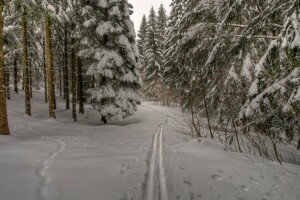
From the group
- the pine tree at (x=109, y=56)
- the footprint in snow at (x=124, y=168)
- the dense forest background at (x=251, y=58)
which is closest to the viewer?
the dense forest background at (x=251, y=58)

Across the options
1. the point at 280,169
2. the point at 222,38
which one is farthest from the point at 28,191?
the point at 222,38

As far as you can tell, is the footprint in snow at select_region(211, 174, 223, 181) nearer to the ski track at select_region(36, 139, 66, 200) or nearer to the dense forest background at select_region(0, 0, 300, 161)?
the dense forest background at select_region(0, 0, 300, 161)

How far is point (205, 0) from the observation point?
300 inches

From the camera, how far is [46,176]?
5113mm

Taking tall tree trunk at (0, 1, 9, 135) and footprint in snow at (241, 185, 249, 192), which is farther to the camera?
tall tree trunk at (0, 1, 9, 135)

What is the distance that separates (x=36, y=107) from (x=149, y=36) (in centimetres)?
2191

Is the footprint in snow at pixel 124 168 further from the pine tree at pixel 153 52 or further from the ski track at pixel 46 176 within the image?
the pine tree at pixel 153 52

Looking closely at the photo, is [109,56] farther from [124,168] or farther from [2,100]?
[124,168]

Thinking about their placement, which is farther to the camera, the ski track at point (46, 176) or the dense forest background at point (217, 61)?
the dense forest background at point (217, 61)

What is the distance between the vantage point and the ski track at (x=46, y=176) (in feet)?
14.0

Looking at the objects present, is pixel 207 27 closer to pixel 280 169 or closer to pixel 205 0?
pixel 205 0

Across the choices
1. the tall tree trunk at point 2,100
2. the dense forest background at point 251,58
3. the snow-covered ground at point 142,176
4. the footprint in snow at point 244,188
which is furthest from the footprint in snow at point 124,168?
the tall tree trunk at point 2,100

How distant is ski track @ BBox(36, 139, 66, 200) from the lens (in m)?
4.25

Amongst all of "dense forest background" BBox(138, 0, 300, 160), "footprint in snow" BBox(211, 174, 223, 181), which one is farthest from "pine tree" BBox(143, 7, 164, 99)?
"footprint in snow" BBox(211, 174, 223, 181)
